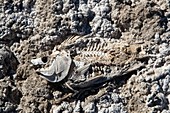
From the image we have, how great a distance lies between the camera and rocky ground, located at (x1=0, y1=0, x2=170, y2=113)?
4.66 feet

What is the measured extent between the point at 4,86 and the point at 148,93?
456 millimetres

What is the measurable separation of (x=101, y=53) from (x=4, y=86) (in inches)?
12.9

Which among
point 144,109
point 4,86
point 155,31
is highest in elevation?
point 155,31

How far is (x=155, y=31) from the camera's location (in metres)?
1.48

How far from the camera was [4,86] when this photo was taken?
149cm

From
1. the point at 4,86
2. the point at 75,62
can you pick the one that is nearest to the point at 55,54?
the point at 75,62

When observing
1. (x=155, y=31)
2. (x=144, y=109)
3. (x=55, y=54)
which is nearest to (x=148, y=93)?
(x=144, y=109)

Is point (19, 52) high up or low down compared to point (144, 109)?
up

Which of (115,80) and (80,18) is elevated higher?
(80,18)

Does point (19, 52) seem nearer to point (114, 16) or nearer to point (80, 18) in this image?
point (80, 18)

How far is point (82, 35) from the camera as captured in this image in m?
1.53

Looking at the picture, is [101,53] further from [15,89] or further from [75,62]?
[15,89]

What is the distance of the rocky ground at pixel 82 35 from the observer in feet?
4.66

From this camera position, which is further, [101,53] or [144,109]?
[101,53]
